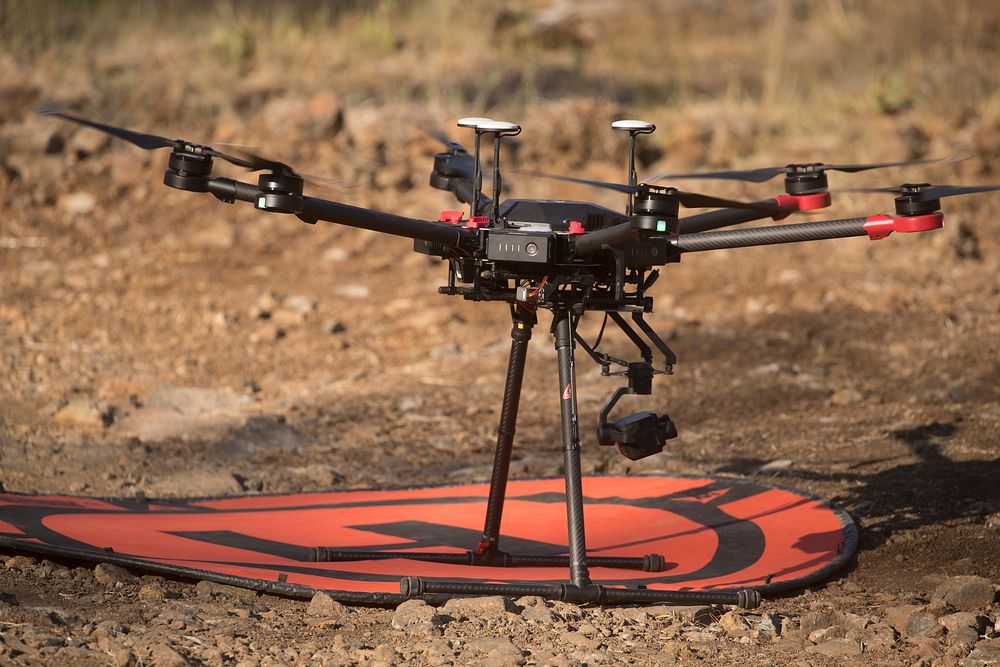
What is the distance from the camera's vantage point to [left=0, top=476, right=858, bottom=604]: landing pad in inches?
170

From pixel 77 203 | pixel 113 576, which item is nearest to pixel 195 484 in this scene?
pixel 113 576

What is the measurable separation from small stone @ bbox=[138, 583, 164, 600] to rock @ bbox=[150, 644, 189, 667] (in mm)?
534

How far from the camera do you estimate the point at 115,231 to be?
966 centimetres

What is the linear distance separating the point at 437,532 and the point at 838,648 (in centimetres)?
184

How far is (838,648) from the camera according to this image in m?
3.89

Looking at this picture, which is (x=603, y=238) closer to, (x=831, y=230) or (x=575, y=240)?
(x=575, y=240)

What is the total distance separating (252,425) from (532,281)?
318 cm

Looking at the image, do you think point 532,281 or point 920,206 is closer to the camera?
point 920,206

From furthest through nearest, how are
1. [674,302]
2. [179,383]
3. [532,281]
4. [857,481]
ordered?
[674,302]
[179,383]
[857,481]
[532,281]

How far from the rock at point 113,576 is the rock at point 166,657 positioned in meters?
0.69

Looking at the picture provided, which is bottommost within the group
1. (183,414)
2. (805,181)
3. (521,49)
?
(183,414)

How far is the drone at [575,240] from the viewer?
12.1 ft

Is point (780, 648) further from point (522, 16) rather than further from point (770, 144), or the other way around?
point (522, 16)

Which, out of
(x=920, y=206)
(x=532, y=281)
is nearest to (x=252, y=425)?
(x=532, y=281)
